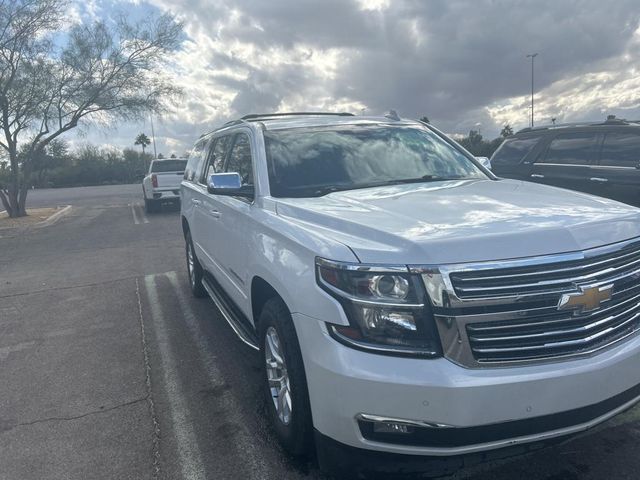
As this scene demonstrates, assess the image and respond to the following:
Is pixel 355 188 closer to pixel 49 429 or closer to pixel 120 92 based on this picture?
pixel 49 429

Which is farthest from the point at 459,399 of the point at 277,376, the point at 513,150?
the point at 513,150

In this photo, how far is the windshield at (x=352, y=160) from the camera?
153 inches

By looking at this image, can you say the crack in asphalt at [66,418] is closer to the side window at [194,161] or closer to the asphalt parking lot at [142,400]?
the asphalt parking lot at [142,400]

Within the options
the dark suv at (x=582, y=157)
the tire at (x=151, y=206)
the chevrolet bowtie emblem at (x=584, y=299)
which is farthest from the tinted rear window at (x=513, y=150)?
the tire at (x=151, y=206)

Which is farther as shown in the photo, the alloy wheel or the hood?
the alloy wheel

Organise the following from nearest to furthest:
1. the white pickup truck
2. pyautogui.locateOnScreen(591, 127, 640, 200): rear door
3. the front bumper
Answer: the front bumper → pyautogui.locateOnScreen(591, 127, 640, 200): rear door → the white pickup truck

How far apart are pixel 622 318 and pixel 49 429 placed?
144 inches

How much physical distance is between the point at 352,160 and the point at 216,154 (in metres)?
1.93

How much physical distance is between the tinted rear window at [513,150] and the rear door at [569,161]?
335 millimetres

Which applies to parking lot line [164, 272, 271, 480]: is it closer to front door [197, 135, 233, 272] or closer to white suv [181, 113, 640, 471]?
white suv [181, 113, 640, 471]

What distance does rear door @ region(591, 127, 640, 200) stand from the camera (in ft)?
23.7

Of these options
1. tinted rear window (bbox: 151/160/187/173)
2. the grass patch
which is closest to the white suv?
tinted rear window (bbox: 151/160/187/173)

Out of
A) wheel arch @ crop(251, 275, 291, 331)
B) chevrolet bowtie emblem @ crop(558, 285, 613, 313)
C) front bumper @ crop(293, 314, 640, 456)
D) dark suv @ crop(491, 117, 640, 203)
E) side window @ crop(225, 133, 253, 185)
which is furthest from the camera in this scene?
dark suv @ crop(491, 117, 640, 203)

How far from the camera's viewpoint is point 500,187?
371 centimetres
